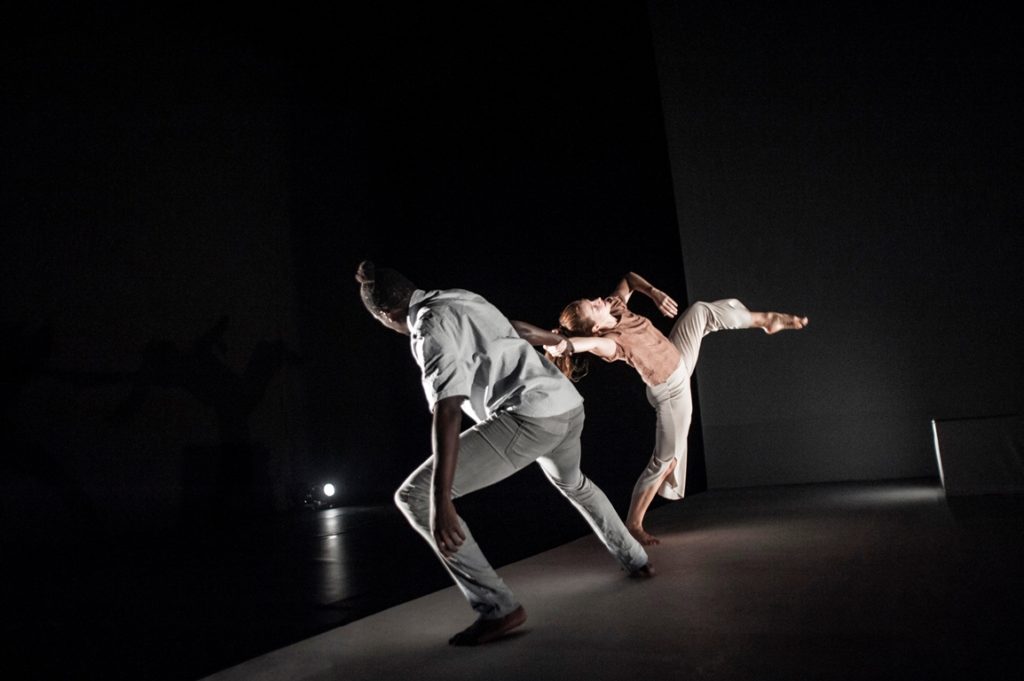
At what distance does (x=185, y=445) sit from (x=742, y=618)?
2.49 metres

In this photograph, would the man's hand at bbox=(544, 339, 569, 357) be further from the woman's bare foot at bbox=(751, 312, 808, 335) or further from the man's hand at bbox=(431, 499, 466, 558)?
the woman's bare foot at bbox=(751, 312, 808, 335)

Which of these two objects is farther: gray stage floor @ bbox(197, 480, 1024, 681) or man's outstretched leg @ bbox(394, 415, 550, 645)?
man's outstretched leg @ bbox(394, 415, 550, 645)

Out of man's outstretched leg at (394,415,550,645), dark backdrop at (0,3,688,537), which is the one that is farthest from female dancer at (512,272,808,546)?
man's outstretched leg at (394,415,550,645)

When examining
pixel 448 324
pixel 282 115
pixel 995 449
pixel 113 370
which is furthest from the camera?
pixel 995 449

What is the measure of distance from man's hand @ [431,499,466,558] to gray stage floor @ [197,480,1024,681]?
270 millimetres

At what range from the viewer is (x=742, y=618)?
1.94 m

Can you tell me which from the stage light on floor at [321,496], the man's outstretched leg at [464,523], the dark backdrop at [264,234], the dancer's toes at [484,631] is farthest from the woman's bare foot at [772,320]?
the dancer's toes at [484,631]

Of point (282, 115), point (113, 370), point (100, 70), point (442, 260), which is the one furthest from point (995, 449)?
point (100, 70)

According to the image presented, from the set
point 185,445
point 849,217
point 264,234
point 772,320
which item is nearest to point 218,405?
point 185,445

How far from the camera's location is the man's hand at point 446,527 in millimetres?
1805

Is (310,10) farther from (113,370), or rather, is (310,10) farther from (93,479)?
(93,479)

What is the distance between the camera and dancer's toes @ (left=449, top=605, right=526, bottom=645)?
1.90m

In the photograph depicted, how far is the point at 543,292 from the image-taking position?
541 centimetres

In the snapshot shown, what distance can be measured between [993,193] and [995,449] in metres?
2.47
